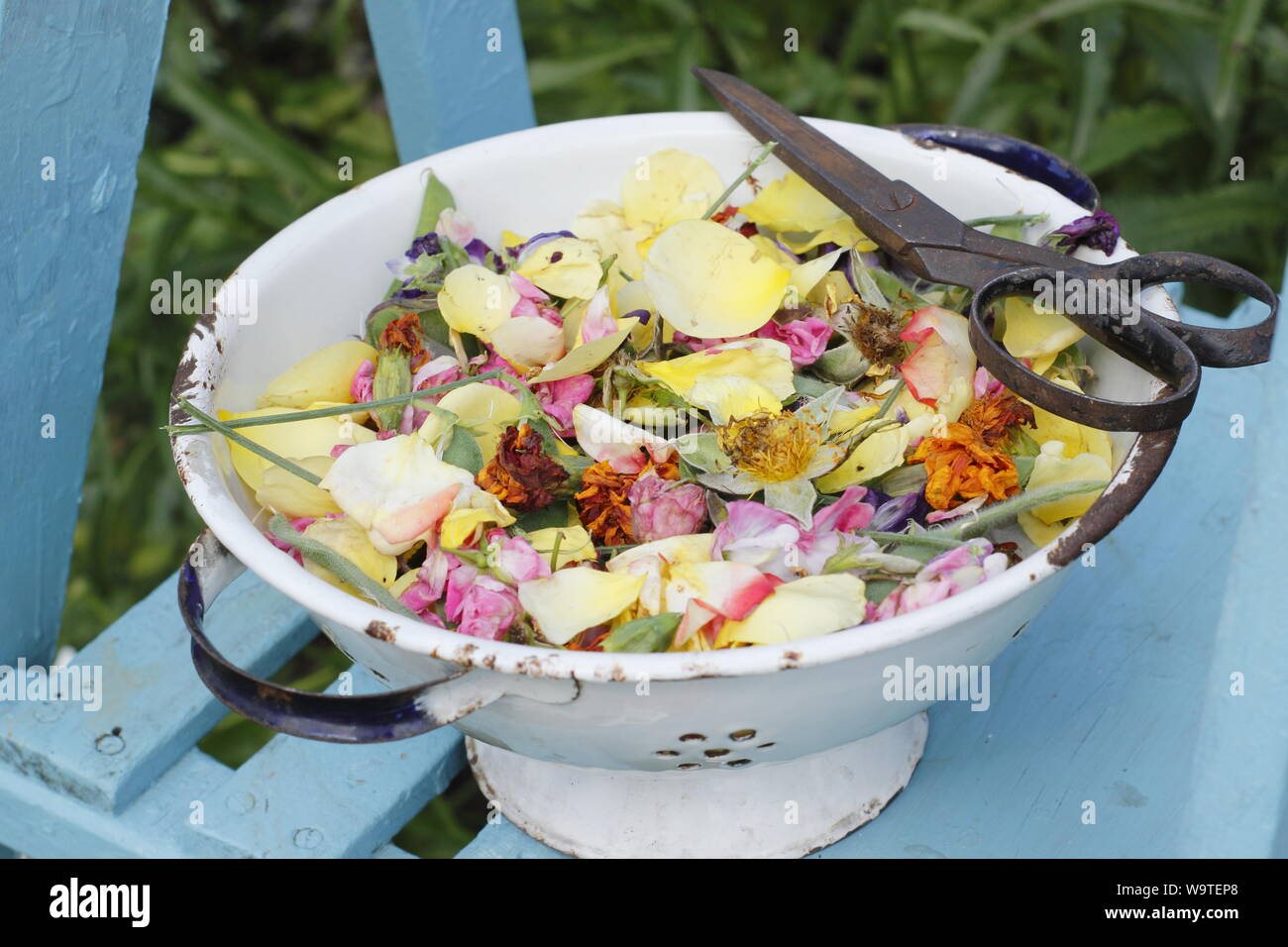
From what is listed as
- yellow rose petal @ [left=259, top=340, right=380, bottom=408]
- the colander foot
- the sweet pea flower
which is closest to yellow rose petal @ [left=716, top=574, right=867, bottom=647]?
the sweet pea flower

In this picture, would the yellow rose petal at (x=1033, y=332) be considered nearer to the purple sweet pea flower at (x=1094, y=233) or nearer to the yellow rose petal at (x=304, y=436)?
the purple sweet pea flower at (x=1094, y=233)

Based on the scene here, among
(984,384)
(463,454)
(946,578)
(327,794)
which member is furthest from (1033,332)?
(327,794)

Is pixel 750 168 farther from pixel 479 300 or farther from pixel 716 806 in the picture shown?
pixel 716 806

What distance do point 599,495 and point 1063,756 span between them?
0.80 ft

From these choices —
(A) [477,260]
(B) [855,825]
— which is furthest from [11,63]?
(B) [855,825]

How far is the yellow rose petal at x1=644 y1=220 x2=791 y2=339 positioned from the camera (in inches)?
21.2

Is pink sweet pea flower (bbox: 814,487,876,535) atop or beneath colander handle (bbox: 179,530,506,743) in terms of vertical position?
atop

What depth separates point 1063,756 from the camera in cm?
58

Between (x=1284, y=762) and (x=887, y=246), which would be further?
(x=887, y=246)

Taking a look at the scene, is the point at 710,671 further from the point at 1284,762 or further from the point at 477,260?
the point at 477,260

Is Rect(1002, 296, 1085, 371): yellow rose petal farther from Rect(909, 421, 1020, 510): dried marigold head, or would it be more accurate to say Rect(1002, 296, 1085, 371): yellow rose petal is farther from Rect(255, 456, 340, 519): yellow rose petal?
Rect(255, 456, 340, 519): yellow rose petal

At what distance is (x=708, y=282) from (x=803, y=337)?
44mm

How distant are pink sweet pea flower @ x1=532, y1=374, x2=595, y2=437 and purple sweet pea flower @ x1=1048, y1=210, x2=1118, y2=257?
0.21 metres

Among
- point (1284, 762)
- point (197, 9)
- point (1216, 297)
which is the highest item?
point (197, 9)
